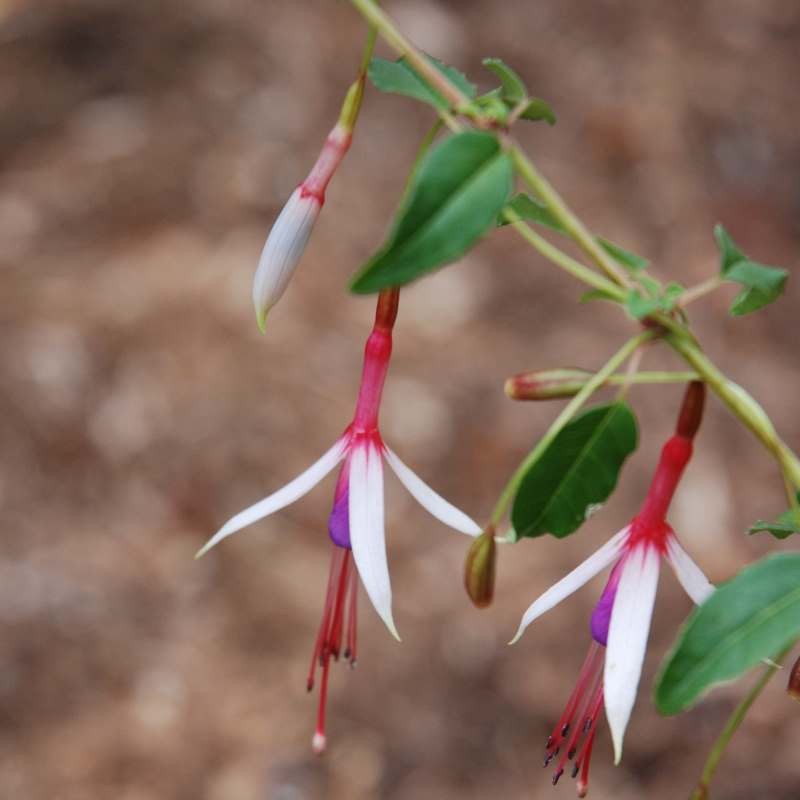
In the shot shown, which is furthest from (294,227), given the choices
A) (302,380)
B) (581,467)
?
(302,380)

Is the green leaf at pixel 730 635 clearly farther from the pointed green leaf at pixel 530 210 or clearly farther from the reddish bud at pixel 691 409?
the pointed green leaf at pixel 530 210

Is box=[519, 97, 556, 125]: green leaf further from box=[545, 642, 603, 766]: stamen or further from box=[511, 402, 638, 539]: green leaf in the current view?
box=[545, 642, 603, 766]: stamen

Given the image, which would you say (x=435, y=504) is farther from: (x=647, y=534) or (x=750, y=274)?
(x=750, y=274)

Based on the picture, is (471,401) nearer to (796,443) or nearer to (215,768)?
(796,443)

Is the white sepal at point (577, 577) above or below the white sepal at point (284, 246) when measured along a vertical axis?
below

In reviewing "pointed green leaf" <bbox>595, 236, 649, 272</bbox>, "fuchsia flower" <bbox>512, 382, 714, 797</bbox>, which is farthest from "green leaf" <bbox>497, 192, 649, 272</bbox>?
"fuchsia flower" <bbox>512, 382, 714, 797</bbox>

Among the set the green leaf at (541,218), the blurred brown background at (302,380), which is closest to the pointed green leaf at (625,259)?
the green leaf at (541,218)

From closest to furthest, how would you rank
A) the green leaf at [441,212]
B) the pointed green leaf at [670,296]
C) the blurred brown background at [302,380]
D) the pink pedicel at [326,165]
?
1. the green leaf at [441,212]
2. the pointed green leaf at [670,296]
3. the pink pedicel at [326,165]
4. the blurred brown background at [302,380]

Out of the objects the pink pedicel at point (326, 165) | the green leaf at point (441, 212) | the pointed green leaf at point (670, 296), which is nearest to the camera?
the green leaf at point (441, 212)
